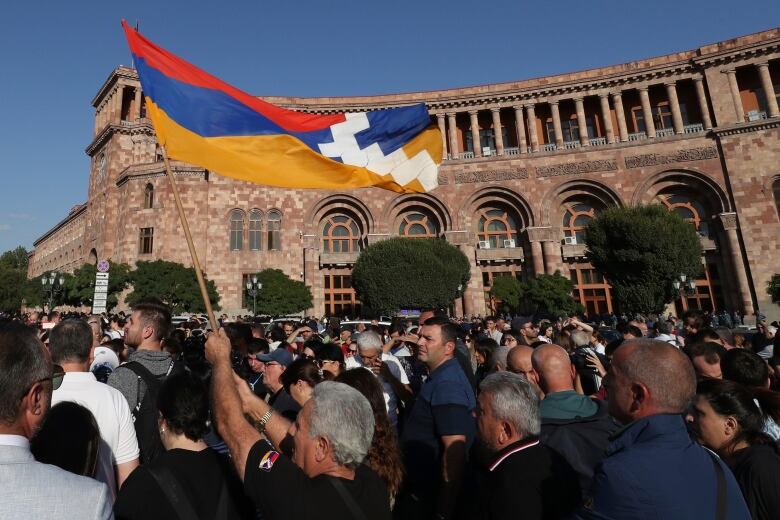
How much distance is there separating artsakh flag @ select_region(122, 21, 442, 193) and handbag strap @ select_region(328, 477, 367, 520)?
416 centimetres

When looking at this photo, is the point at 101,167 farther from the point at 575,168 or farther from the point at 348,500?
the point at 348,500

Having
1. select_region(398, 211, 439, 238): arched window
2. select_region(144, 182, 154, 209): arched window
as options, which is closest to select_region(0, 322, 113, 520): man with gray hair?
select_region(398, 211, 439, 238): arched window

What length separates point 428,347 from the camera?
388 centimetres

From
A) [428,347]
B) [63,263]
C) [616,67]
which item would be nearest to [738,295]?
[616,67]

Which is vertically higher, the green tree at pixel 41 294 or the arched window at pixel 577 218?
the arched window at pixel 577 218

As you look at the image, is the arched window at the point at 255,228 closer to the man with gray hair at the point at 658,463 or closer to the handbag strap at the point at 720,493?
the man with gray hair at the point at 658,463

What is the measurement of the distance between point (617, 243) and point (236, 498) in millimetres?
24643

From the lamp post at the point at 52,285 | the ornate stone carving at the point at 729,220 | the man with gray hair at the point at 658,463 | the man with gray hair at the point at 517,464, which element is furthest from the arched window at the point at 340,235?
the man with gray hair at the point at 658,463

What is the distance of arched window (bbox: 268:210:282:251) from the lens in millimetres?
29703

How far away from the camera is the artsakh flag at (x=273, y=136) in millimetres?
5293

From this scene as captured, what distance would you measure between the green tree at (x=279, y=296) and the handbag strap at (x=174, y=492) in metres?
23.3

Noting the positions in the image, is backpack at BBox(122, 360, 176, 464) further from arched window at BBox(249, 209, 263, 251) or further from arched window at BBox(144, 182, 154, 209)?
arched window at BBox(144, 182, 154, 209)

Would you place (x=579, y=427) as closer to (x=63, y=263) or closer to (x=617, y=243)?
(x=617, y=243)

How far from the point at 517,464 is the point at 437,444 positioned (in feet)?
3.46
